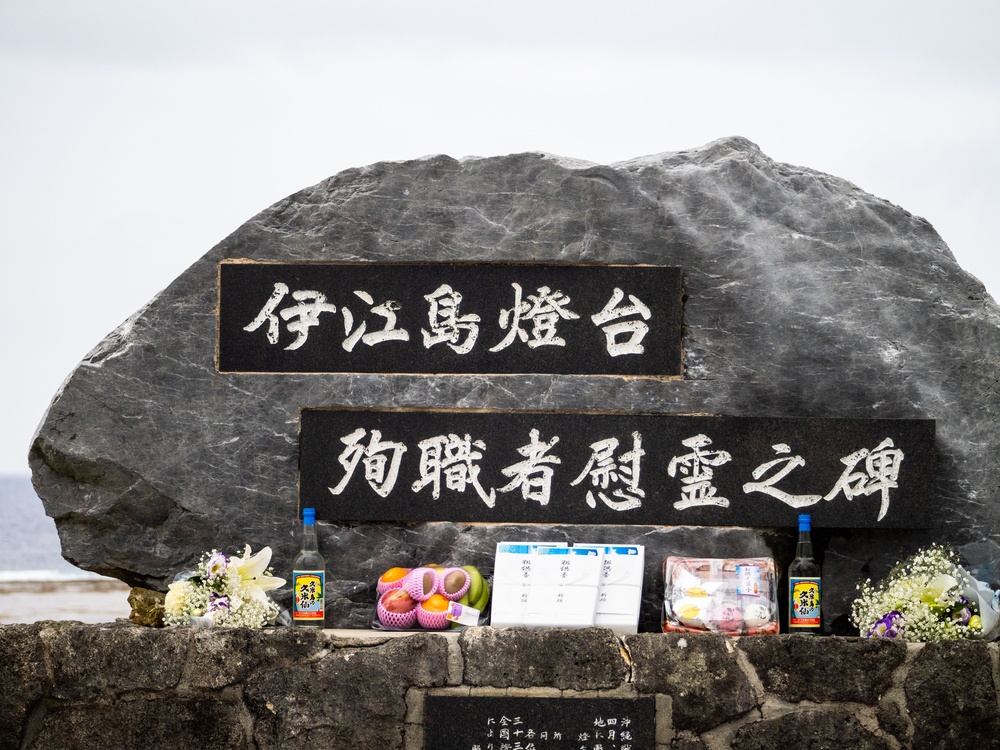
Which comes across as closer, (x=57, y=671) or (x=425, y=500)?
(x=57, y=671)

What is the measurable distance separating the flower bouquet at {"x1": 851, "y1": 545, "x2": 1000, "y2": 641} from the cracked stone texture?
0.63 ft

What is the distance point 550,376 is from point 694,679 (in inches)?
53.4

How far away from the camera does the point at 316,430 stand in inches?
201

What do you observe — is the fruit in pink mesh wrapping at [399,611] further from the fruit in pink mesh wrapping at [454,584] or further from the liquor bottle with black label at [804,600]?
the liquor bottle with black label at [804,600]

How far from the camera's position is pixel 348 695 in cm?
456

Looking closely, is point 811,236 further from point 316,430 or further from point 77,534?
point 77,534

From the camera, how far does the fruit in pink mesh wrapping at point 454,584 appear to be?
4.81m

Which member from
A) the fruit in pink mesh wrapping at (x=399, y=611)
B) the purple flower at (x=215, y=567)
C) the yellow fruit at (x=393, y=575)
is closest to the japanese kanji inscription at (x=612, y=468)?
the yellow fruit at (x=393, y=575)

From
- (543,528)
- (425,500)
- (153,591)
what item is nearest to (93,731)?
(153,591)

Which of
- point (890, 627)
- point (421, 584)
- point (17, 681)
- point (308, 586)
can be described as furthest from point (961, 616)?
point (17, 681)

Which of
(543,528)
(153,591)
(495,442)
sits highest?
(495,442)

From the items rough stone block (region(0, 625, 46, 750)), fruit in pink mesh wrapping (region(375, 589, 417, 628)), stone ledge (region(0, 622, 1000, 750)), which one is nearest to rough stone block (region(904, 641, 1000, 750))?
stone ledge (region(0, 622, 1000, 750))

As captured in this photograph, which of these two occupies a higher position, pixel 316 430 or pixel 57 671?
pixel 316 430

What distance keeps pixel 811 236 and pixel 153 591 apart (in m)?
3.14
